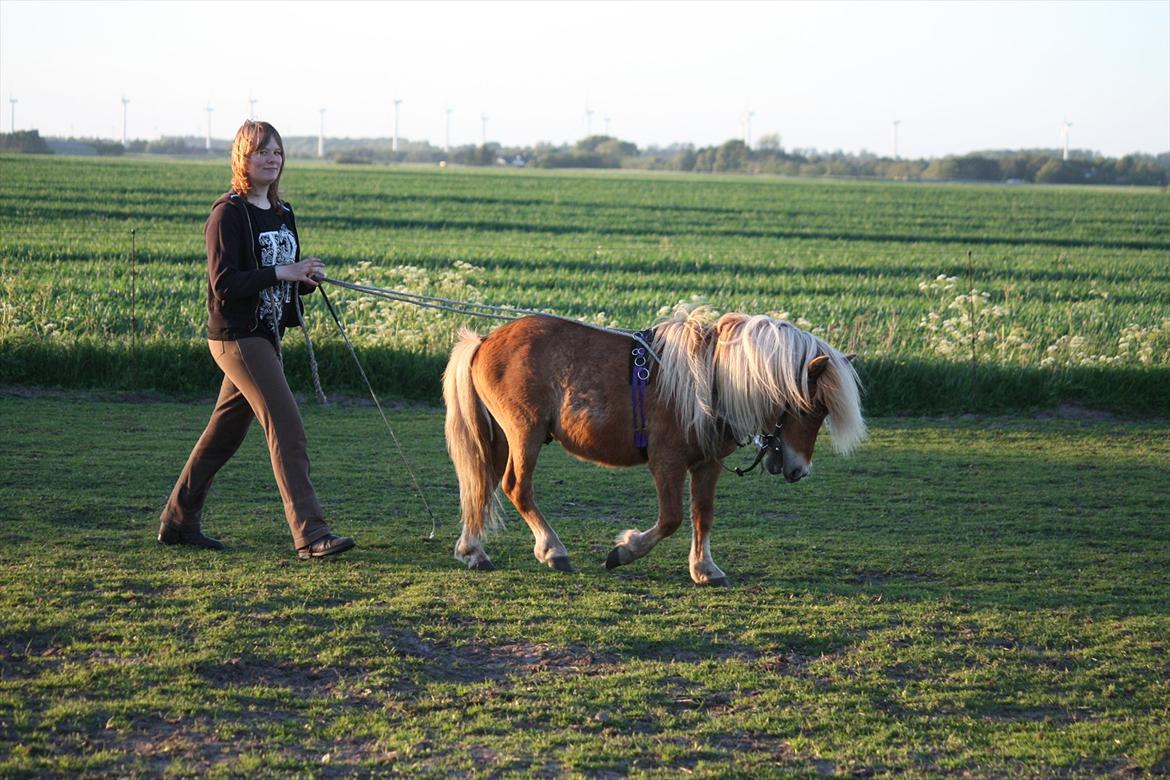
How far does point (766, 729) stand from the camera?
436cm

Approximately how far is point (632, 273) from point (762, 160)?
329 ft

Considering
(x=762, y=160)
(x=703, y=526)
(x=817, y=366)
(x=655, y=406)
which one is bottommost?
(x=703, y=526)

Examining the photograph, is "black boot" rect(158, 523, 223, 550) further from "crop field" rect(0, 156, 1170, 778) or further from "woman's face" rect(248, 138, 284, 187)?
"woman's face" rect(248, 138, 284, 187)

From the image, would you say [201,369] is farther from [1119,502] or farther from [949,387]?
[1119,502]

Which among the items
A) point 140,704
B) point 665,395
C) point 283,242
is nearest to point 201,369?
point 283,242

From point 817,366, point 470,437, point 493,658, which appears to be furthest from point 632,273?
point 493,658

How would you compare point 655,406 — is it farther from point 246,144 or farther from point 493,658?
point 246,144

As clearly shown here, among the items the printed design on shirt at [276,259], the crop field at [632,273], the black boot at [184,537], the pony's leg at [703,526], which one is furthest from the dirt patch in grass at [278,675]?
the crop field at [632,273]

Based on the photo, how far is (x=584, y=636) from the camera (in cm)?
529

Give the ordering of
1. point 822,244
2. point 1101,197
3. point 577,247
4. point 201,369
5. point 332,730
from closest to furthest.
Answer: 1. point 332,730
2. point 201,369
3. point 577,247
4. point 822,244
5. point 1101,197

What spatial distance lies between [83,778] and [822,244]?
3421cm

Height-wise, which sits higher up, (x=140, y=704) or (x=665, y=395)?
(x=665, y=395)

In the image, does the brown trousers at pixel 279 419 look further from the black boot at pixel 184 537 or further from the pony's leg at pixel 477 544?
the pony's leg at pixel 477 544

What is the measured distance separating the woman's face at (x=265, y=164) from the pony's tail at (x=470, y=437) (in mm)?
1416
